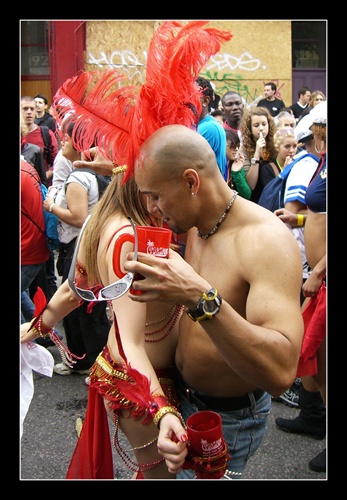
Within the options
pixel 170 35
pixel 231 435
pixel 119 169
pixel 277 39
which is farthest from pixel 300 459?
pixel 277 39

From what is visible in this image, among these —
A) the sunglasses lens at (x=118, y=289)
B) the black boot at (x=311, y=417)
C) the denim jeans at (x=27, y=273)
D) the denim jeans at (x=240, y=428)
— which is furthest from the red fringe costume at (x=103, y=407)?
the denim jeans at (x=27, y=273)

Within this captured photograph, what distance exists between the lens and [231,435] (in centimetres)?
216

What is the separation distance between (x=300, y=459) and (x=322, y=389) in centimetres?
49

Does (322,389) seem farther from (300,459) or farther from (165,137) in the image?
(165,137)

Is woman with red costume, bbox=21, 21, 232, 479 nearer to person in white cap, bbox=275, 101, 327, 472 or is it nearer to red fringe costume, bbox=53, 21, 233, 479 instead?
red fringe costume, bbox=53, 21, 233, 479

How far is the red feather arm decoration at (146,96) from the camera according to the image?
80.5 inches

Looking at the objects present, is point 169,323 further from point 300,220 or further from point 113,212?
point 300,220

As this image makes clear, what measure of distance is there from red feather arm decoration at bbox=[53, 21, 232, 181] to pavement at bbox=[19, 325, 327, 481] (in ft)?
6.07

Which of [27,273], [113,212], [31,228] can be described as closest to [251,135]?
[31,228]

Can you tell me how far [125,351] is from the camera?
2021mm

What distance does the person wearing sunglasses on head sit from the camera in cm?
202

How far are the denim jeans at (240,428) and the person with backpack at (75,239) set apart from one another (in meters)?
2.37

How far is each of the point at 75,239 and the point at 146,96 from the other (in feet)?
9.26

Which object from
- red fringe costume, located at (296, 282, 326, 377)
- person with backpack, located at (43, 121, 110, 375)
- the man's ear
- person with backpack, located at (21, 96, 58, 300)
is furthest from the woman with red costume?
person with backpack, located at (21, 96, 58, 300)
